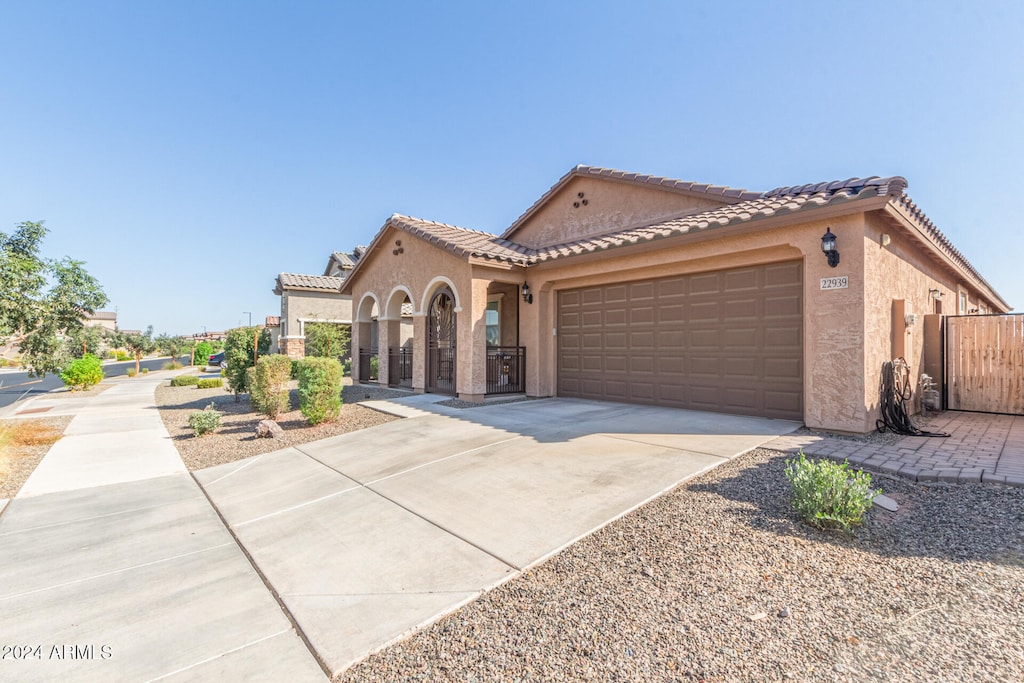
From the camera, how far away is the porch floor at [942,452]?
4785 millimetres

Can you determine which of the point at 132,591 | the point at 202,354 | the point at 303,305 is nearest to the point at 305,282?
the point at 303,305

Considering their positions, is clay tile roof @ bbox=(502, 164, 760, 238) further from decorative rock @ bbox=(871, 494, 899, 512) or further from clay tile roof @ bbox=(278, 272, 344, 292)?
clay tile roof @ bbox=(278, 272, 344, 292)

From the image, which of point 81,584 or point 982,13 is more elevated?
point 982,13

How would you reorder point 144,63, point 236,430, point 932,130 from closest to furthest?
point 236,430
point 932,130
point 144,63

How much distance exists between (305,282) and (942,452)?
2458 cm

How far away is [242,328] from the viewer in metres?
13.4

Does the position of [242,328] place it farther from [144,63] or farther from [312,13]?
[312,13]

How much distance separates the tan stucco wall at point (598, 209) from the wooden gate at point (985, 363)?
5.83 meters

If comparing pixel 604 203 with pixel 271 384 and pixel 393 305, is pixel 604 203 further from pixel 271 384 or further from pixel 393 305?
pixel 271 384

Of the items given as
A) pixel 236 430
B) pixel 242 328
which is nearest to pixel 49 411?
pixel 242 328

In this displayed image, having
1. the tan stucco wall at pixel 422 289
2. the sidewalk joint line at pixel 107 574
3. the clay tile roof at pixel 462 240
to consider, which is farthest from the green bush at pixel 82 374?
the sidewalk joint line at pixel 107 574

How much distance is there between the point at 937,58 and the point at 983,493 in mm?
9253

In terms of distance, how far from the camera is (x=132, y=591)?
339 cm

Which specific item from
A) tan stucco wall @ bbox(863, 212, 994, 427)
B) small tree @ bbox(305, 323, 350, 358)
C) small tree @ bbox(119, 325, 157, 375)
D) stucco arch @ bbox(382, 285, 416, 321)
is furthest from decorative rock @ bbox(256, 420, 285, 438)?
small tree @ bbox(119, 325, 157, 375)
